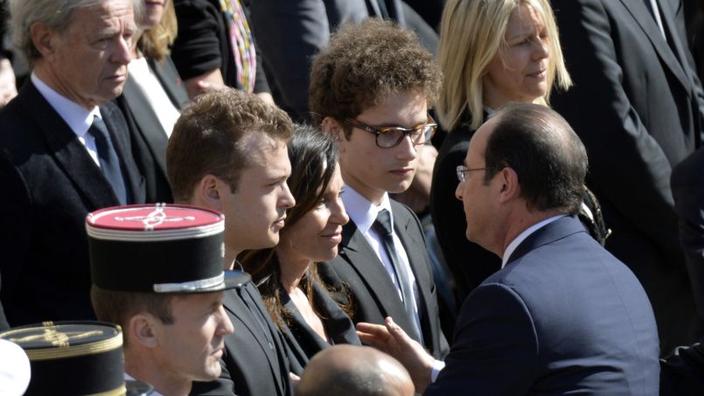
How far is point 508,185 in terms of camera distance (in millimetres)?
4445

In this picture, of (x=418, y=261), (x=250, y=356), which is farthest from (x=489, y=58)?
(x=250, y=356)

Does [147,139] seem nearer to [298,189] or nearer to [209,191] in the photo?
[298,189]

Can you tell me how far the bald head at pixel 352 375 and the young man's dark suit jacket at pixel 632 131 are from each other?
3.08m

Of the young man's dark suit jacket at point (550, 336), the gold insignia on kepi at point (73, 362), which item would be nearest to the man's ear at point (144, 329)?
the gold insignia on kepi at point (73, 362)

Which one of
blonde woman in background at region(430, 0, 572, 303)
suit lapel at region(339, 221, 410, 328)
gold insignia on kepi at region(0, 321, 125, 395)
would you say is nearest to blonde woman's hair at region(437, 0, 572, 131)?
blonde woman in background at region(430, 0, 572, 303)

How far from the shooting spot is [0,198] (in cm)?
446

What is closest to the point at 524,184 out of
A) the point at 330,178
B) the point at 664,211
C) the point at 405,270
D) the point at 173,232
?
the point at 330,178

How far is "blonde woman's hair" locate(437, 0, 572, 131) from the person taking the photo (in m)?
5.88

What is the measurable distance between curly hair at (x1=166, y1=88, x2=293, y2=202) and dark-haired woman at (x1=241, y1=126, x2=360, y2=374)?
0.35 m

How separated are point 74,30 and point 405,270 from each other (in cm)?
151

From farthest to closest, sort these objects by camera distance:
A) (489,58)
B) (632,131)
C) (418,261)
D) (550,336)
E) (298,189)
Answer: (632,131), (489,58), (418,261), (298,189), (550,336)

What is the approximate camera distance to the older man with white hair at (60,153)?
4.51m

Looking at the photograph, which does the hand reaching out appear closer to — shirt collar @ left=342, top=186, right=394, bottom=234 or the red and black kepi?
shirt collar @ left=342, top=186, right=394, bottom=234

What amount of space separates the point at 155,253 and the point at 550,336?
1266 mm
